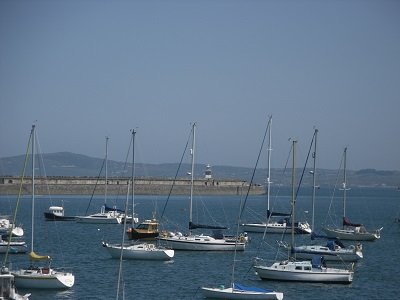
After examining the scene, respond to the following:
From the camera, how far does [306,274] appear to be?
140 ft

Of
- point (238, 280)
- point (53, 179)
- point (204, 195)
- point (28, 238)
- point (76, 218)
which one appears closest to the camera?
point (238, 280)

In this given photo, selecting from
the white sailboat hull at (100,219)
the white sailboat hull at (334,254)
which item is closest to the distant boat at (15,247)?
the white sailboat hull at (334,254)

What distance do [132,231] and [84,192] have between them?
11091 centimetres

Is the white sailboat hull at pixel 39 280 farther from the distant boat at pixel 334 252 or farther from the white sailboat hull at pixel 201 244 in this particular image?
the white sailboat hull at pixel 201 244

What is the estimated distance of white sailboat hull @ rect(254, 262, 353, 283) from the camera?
1676 inches

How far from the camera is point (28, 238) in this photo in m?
64.8

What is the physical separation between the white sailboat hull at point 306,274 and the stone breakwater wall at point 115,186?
107043 mm

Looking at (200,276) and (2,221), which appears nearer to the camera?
(200,276)

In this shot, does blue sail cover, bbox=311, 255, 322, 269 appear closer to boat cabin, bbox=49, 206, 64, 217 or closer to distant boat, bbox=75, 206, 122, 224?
distant boat, bbox=75, 206, 122, 224

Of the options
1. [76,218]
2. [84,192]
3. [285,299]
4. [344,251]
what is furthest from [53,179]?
[285,299]

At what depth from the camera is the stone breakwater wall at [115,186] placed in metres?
159

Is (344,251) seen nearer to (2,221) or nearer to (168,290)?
(168,290)

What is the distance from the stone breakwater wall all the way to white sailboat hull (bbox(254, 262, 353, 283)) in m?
107

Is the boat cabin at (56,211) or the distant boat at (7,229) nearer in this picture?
the distant boat at (7,229)
